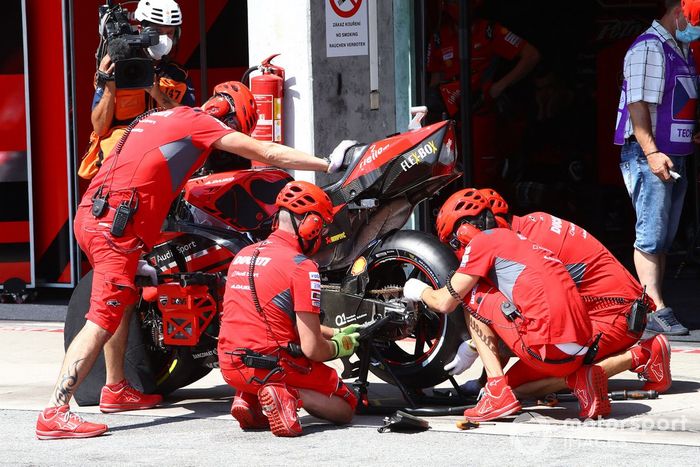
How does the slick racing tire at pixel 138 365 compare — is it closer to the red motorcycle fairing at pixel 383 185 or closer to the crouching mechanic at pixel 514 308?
the red motorcycle fairing at pixel 383 185

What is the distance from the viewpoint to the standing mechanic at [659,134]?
30.6 ft

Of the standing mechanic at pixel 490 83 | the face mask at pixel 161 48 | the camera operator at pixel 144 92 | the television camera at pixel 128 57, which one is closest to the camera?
the television camera at pixel 128 57

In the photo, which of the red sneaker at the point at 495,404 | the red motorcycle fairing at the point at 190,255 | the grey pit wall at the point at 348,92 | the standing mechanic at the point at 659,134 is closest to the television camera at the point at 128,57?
the red motorcycle fairing at the point at 190,255

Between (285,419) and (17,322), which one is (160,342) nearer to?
(285,419)

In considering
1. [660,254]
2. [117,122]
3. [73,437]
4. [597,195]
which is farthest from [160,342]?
[597,195]

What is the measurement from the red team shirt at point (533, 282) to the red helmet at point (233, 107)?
4.87 ft

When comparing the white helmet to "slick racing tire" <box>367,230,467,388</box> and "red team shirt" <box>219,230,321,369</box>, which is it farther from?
"red team shirt" <box>219,230,321,369</box>

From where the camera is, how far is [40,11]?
11.8 meters

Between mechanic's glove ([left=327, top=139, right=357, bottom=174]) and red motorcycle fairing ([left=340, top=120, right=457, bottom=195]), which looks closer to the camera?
mechanic's glove ([left=327, top=139, right=357, bottom=174])

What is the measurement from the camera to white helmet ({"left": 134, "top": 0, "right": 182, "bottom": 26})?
359 inches

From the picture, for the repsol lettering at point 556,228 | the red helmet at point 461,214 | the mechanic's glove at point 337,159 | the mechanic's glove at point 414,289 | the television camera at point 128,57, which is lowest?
the mechanic's glove at point 414,289

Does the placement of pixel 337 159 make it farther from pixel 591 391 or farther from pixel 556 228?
pixel 591 391

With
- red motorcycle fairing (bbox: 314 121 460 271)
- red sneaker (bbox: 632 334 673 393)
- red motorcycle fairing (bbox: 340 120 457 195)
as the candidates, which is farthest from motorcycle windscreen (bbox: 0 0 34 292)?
red sneaker (bbox: 632 334 673 393)

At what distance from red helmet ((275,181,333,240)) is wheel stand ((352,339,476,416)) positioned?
26.2 inches
